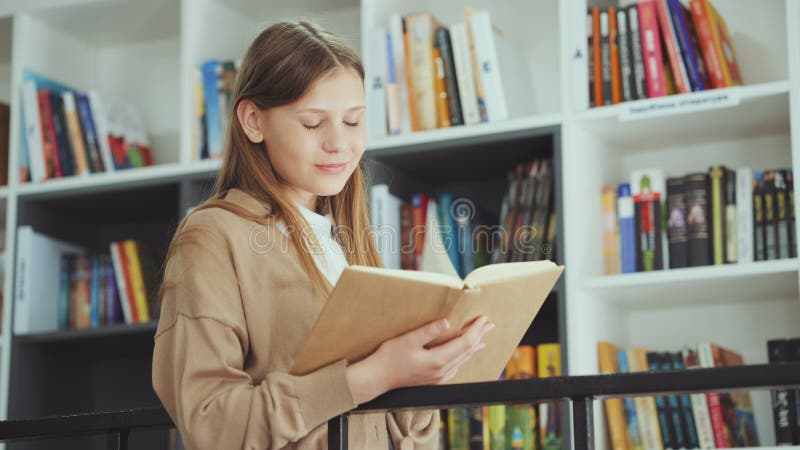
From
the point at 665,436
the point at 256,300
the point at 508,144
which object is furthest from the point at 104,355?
the point at 256,300

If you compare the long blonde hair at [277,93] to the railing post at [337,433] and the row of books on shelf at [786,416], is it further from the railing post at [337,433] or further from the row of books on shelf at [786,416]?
the row of books on shelf at [786,416]

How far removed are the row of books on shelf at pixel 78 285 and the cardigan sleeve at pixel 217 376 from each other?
1.83 m

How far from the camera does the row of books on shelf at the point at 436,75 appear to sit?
2.54 metres

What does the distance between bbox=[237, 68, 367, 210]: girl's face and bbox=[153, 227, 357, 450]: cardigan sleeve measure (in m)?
0.16

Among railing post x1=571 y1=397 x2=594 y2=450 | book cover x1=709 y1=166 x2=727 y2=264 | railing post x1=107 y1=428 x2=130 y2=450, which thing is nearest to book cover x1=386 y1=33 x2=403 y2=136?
book cover x1=709 y1=166 x2=727 y2=264

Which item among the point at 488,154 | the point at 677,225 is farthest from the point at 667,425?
the point at 488,154

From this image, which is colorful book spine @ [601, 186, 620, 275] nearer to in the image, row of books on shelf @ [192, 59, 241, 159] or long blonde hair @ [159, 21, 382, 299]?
row of books on shelf @ [192, 59, 241, 159]

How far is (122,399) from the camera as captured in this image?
314 cm

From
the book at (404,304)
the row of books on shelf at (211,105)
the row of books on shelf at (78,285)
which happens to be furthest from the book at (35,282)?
the book at (404,304)

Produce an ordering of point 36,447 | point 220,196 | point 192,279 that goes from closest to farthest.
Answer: point 192,279, point 220,196, point 36,447

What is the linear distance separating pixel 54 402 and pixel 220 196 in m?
1.94

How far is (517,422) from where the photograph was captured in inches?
96.5

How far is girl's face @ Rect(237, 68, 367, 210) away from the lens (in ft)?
4.07

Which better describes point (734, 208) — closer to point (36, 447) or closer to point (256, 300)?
point (256, 300)
